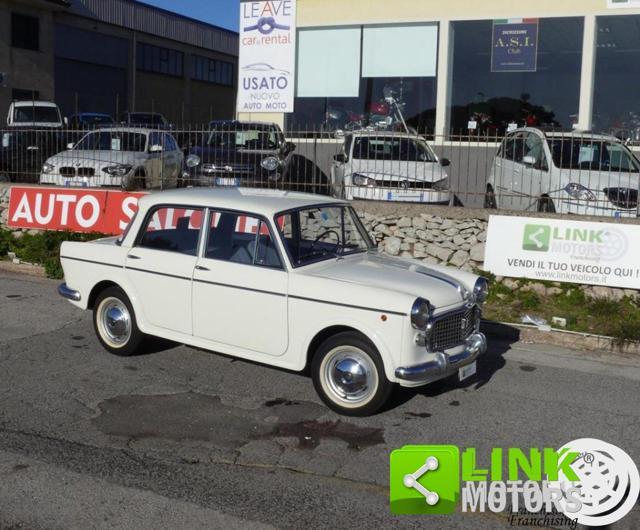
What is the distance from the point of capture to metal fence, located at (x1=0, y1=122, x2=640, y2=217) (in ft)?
35.2

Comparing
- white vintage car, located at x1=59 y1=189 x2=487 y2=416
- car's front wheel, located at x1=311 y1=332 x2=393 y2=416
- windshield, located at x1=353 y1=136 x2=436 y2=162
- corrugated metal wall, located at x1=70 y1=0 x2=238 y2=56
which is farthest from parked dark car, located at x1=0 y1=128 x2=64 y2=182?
corrugated metal wall, located at x1=70 y1=0 x2=238 y2=56

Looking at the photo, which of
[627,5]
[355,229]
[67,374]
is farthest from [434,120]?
[67,374]

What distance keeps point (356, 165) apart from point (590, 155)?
11.7ft

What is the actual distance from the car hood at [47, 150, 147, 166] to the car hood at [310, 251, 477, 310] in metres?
7.79

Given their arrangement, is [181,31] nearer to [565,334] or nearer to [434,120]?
[434,120]

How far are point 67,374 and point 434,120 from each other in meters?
12.5

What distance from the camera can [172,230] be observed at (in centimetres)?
696

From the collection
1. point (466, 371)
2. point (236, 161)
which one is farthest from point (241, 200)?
point (236, 161)

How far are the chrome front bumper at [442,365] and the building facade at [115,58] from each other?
78.6 feet

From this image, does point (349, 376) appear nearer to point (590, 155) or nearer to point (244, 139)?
point (590, 155)

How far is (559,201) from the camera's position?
34.3 ft

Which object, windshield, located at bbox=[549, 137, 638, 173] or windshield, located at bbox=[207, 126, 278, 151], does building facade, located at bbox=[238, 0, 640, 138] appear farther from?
windshield, located at bbox=[549, 137, 638, 173]

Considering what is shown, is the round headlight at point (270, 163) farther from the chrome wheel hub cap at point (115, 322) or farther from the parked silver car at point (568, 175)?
the chrome wheel hub cap at point (115, 322)

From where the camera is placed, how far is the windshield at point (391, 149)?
12.7 metres
